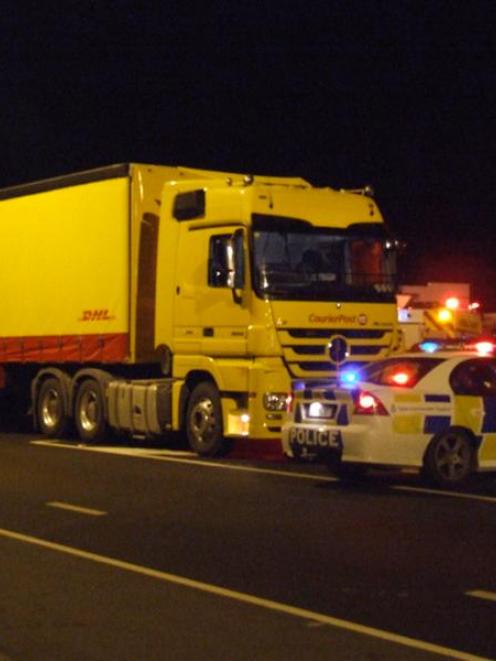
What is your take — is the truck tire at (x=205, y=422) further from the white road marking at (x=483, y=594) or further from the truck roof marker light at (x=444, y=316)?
the white road marking at (x=483, y=594)

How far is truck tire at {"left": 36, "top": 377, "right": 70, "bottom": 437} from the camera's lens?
2314 cm

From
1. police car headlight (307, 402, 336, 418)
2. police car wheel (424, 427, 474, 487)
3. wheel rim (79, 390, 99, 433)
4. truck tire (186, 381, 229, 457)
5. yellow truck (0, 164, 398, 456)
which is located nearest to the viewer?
police car wheel (424, 427, 474, 487)

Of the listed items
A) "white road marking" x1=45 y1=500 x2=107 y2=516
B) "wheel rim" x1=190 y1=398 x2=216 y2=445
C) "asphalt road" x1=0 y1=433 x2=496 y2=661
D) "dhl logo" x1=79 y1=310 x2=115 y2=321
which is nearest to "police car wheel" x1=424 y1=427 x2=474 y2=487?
"asphalt road" x1=0 y1=433 x2=496 y2=661

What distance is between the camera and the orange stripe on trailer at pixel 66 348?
21.3 m

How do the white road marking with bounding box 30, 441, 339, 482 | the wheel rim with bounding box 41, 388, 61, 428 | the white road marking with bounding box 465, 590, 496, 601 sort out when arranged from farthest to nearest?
the wheel rim with bounding box 41, 388, 61, 428 < the white road marking with bounding box 30, 441, 339, 482 < the white road marking with bounding box 465, 590, 496, 601

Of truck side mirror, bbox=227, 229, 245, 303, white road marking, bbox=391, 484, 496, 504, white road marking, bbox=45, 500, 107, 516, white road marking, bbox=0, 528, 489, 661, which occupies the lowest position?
white road marking, bbox=0, 528, 489, 661

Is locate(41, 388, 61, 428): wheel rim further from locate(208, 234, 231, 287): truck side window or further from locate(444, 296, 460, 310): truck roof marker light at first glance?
locate(444, 296, 460, 310): truck roof marker light

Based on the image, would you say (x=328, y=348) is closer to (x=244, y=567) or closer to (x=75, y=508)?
(x=75, y=508)

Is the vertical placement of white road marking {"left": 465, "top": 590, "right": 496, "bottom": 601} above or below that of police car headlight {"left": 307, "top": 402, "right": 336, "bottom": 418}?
below

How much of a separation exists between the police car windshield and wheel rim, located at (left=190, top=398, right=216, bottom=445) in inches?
143

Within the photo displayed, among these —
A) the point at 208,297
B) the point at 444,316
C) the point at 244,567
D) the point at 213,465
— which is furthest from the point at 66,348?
the point at 244,567

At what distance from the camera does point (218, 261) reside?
19.2 metres

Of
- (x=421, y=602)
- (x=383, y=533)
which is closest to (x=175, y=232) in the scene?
(x=383, y=533)

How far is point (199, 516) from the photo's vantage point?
535 inches
